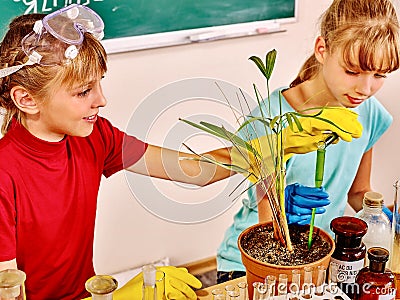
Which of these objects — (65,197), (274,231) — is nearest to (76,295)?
(65,197)

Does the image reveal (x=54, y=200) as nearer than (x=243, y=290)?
No

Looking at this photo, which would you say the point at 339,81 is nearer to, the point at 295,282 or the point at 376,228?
the point at 376,228

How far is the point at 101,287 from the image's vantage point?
44.6 inches

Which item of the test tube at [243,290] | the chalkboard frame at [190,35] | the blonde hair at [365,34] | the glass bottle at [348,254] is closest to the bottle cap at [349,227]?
the glass bottle at [348,254]

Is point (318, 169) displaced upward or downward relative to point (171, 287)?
upward

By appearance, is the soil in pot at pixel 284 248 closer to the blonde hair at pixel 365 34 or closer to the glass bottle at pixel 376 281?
the glass bottle at pixel 376 281

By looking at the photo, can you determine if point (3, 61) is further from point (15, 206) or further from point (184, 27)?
point (184, 27)

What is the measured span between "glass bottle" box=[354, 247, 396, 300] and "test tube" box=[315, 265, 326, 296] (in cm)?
7

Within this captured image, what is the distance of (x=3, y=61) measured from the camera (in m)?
1.43

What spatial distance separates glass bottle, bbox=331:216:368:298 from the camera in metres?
1.35

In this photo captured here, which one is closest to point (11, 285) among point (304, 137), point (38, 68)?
point (38, 68)

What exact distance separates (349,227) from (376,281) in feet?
0.42

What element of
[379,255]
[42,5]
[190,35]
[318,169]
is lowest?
[379,255]

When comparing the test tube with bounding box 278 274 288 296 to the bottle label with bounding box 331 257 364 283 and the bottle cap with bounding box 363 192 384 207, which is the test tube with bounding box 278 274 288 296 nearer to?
the bottle label with bounding box 331 257 364 283
